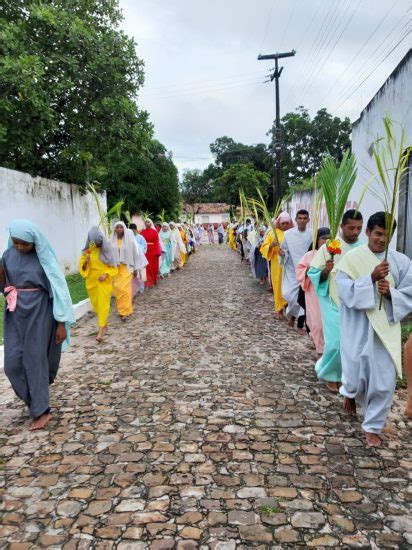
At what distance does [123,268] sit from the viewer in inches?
317

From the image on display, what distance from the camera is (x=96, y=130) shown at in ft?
39.0

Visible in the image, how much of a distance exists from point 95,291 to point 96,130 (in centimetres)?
646

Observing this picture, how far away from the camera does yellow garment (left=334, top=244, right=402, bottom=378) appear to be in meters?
3.32

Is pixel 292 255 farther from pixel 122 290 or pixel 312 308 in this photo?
pixel 122 290

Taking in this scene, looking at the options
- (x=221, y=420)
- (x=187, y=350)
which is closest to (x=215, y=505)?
(x=221, y=420)

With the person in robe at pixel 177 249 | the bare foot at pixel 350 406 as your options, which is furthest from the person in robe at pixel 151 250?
the bare foot at pixel 350 406

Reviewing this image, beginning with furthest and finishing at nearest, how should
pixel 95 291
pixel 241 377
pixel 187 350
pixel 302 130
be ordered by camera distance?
pixel 302 130 → pixel 95 291 → pixel 187 350 → pixel 241 377

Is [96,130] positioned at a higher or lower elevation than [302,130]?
lower

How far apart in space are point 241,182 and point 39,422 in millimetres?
35703

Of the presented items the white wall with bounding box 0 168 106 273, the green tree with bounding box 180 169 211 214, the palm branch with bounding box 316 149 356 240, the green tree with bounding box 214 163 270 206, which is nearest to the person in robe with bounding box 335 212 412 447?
the palm branch with bounding box 316 149 356 240

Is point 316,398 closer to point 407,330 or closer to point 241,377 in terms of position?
point 241,377

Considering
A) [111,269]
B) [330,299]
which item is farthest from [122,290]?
[330,299]

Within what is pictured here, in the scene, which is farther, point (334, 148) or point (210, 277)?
point (334, 148)

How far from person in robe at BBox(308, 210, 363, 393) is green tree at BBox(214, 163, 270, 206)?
3299 cm
